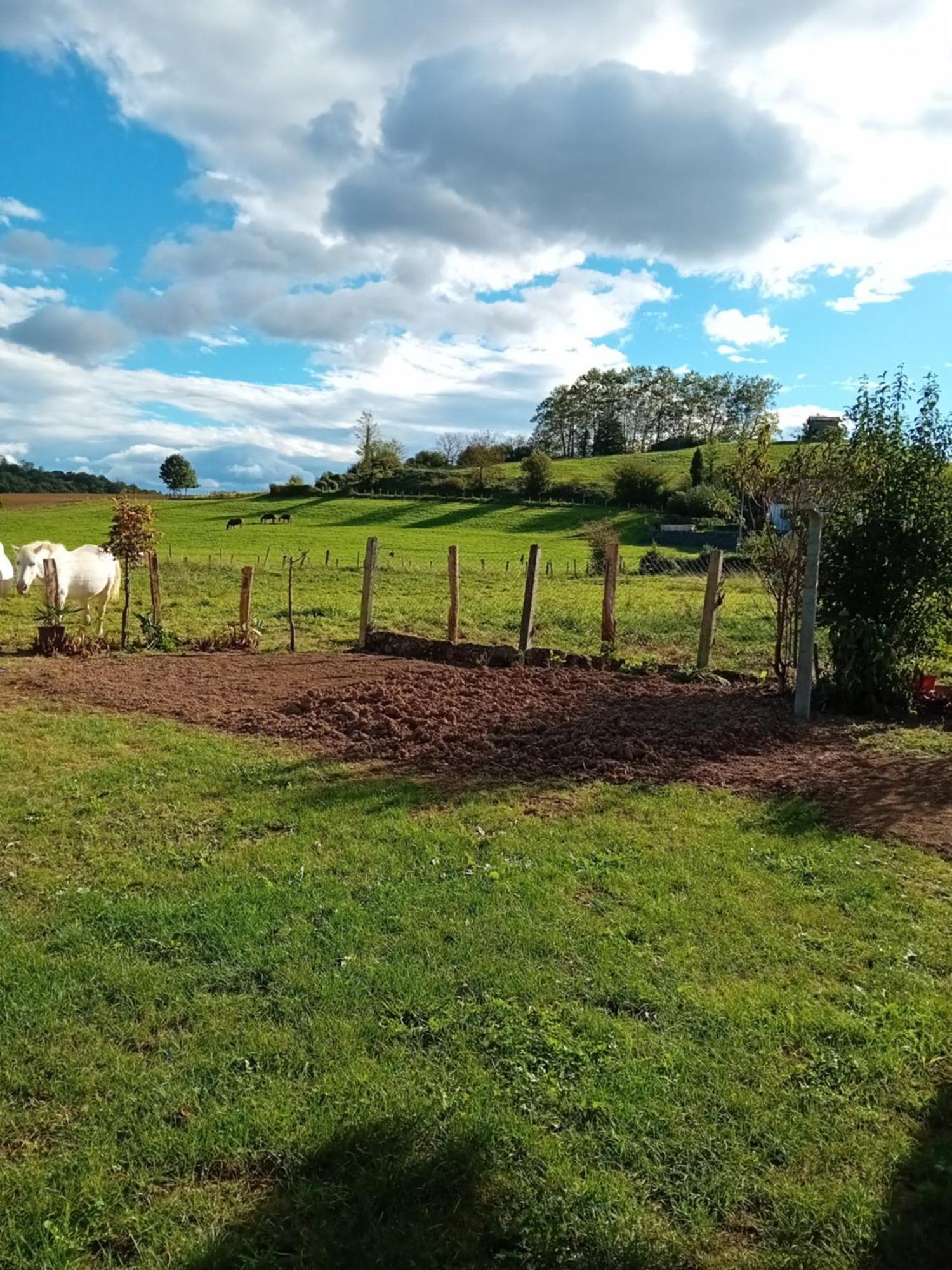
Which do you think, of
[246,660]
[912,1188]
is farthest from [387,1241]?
[246,660]

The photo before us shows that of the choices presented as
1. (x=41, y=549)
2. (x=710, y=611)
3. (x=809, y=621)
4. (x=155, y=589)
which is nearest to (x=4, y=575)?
(x=41, y=549)

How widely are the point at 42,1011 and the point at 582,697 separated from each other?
7.81 m

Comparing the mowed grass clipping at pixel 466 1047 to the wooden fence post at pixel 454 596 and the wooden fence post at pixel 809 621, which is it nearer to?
the wooden fence post at pixel 809 621

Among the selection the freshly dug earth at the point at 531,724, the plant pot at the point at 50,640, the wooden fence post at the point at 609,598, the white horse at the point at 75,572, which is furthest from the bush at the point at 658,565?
the plant pot at the point at 50,640

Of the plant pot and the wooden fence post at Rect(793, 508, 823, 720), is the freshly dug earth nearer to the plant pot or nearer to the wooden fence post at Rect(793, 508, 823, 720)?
the wooden fence post at Rect(793, 508, 823, 720)

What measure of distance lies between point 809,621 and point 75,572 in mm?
12050

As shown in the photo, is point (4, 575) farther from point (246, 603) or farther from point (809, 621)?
point (809, 621)

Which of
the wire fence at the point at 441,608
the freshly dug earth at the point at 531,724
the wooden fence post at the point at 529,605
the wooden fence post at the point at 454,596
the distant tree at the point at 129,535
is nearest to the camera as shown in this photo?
the freshly dug earth at the point at 531,724

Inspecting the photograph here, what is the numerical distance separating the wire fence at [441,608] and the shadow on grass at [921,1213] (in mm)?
9888

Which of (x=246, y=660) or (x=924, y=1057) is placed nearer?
(x=924, y=1057)

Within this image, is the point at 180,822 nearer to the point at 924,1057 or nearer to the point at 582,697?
the point at 924,1057

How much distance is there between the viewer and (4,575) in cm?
1340

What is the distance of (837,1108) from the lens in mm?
3244

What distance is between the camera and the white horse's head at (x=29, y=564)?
14.4 meters
